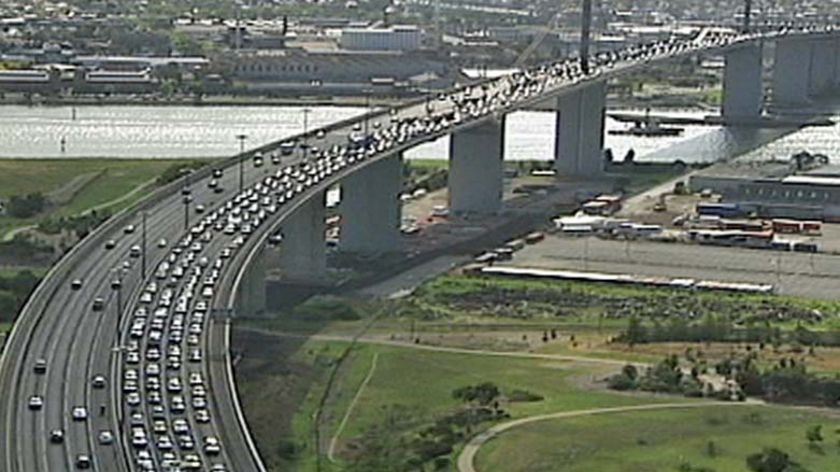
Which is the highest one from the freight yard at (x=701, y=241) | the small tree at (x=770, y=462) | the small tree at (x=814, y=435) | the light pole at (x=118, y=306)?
the light pole at (x=118, y=306)

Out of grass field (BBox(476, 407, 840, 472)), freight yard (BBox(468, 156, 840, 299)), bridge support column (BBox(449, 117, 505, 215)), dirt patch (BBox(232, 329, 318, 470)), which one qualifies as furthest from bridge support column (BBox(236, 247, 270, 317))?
bridge support column (BBox(449, 117, 505, 215))

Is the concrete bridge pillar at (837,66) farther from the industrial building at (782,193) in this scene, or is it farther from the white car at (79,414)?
the white car at (79,414)

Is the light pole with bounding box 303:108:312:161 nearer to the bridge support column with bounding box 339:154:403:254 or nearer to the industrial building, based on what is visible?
the bridge support column with bounding box 339:154:403:254

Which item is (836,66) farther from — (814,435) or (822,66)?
(814,435)

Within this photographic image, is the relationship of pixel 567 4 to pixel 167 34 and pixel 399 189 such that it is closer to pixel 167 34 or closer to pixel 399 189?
pixel 167 34

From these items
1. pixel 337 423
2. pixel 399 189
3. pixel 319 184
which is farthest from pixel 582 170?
pixel 337 423

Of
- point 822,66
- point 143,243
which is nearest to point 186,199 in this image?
point 143,243

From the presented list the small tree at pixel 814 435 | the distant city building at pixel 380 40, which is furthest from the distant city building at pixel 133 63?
the small tree at pixel 814 435
